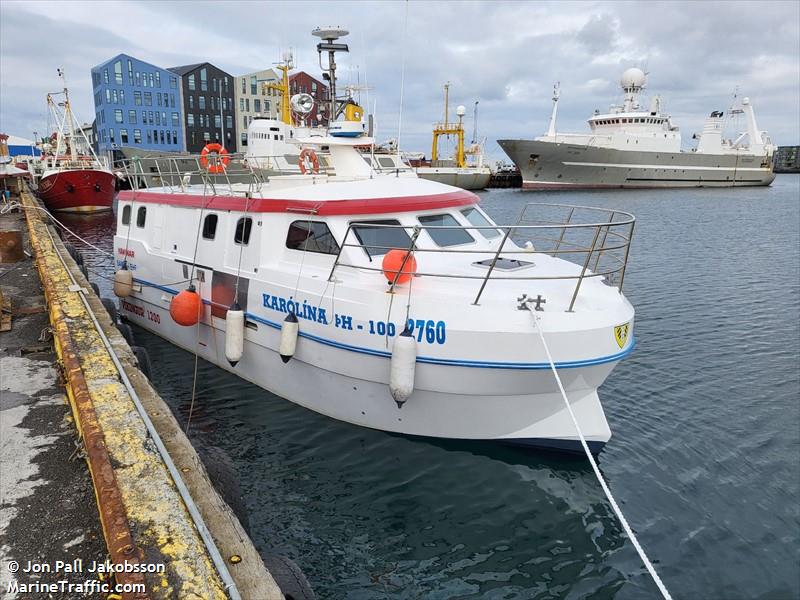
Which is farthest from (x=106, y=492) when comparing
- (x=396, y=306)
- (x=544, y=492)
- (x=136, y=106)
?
(x=136, y=106)

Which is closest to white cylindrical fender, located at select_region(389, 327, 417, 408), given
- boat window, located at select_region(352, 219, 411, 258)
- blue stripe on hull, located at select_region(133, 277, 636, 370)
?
blue stripe on hull, located at select_region(133, 277, 636, 370)

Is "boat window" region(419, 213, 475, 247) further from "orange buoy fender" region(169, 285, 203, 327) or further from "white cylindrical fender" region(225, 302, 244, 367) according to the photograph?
"orange buoy fender" region(169, 285, 203, 327)

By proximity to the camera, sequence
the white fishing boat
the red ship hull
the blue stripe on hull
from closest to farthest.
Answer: the blue stripe on hull → the white fishing boat → the red ship hull

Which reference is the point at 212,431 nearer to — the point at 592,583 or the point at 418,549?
the point at 418,549

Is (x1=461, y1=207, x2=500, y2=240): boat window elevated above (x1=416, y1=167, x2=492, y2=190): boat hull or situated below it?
below

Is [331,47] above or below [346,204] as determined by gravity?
above

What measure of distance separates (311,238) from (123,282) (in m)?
5.84

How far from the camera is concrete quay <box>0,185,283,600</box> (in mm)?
2979

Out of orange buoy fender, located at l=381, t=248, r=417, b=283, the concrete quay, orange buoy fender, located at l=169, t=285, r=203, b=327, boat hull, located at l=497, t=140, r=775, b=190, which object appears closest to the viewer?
the concrete quay

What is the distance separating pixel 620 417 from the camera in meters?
8.44

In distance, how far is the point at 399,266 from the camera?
6.64m

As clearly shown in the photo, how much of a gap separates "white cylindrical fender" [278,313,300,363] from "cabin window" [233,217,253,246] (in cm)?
180

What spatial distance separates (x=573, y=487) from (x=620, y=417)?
2227 mm

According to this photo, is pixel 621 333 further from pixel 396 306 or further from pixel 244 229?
pixel 244 229
